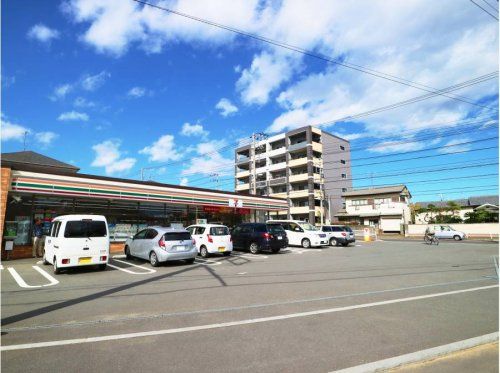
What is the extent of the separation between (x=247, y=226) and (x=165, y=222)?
665 cm

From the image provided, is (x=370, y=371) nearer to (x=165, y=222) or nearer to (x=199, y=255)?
(x=199, y=255)

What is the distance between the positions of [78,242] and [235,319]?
806 centimetres

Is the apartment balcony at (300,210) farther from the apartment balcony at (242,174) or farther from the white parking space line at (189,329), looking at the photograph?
the white parking space line at (189,329)

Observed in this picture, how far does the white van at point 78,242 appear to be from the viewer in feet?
37.2

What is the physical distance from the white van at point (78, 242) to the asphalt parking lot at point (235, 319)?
30.7 inches

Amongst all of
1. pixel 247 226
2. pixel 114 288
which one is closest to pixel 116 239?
pixel 247 226

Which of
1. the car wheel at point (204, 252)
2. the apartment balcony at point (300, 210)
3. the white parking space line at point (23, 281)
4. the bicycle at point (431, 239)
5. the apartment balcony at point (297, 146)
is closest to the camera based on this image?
the white parking space line at point (23, 281)

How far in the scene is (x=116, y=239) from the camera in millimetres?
20469

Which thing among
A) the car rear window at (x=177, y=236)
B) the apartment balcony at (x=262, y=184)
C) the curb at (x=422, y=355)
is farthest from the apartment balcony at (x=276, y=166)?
the curb at (x=422, y=355)

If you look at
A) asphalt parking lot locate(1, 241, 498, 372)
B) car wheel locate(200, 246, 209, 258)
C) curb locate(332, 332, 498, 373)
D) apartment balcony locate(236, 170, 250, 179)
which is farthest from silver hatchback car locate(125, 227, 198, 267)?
apartment balcony locate(236, 170, 250, 179)

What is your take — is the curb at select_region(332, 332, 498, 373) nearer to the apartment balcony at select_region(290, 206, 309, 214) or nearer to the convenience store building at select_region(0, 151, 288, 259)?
the convenience store building at select_region(0, 151, 288, 259)

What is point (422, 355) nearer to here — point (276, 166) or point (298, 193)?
point (298, 193)

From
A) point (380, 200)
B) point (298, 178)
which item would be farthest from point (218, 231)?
point (380, 200)

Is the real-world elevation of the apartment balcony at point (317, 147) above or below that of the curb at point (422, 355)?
above
